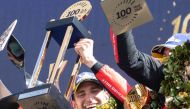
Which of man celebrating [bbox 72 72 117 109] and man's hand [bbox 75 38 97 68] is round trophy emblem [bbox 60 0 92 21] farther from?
man celebrating [bbox 72 72 117 109]

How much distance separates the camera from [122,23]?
65.6 inches

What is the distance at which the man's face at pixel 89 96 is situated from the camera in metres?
2.49

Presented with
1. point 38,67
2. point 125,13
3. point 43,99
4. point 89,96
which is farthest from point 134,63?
point 89,96

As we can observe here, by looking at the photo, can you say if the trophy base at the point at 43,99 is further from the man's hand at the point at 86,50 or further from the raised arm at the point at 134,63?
the man's hand at the point at 86,50

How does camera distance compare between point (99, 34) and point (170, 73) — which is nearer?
point (170, 73)

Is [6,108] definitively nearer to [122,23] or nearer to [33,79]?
[33,79]

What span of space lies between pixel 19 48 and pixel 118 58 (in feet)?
2.12

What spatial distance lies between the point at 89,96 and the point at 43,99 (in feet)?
2.83

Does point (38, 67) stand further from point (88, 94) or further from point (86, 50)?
point (88, 94)

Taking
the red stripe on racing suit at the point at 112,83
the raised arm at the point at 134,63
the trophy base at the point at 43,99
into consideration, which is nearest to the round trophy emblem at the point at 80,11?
the red stripe on racing suit at the point at 112,83

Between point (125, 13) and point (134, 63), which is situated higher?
point (125, 13)

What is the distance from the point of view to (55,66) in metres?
1.98

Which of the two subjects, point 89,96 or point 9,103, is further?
point 89,96

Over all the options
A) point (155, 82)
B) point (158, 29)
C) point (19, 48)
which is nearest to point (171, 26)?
point (158, 29)
